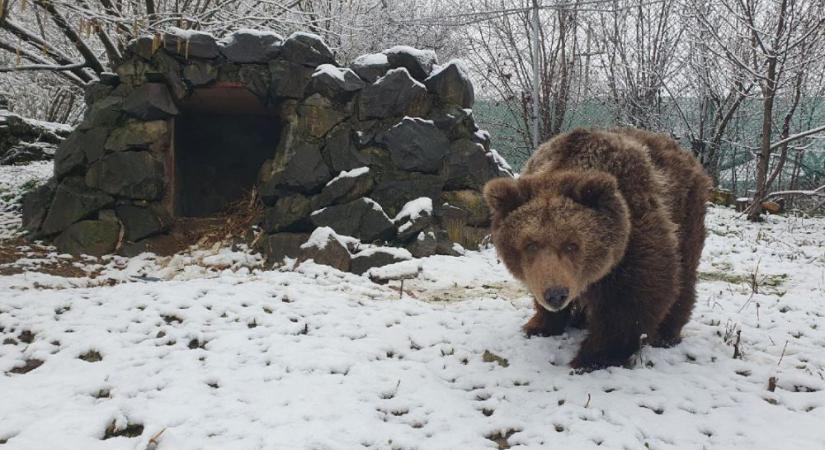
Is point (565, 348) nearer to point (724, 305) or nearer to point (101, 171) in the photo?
point (724, 305)

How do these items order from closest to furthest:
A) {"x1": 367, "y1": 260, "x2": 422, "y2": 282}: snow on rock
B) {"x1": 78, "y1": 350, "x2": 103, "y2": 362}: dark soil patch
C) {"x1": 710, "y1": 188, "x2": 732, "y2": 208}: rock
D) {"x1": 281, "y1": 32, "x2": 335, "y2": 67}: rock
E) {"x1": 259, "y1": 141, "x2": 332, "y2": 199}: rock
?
1. {"x1": 78, "y1": 350, "x2": 103, "y2": 362}: dark soil patch
2. {"x1": 367, "y1": 260, "x2": 422, "y2": 282}: snow on rock
3. {"x1": 259, "y1": 141, "x2": 332, "y2": 199}: rock
4. {"x1": 281, "y1": 32, "x2": 335, "y2": 67}: rock
5. {"x1": 710, "y1": 188, "x2": 732, "y2": 208}: rock

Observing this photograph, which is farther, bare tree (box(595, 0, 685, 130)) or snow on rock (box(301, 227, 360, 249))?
bare tree (box(595, 0, 685, 130))

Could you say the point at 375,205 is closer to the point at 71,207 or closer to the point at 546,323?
the point at 546,323

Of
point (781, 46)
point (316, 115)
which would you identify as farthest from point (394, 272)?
point (781, 46)

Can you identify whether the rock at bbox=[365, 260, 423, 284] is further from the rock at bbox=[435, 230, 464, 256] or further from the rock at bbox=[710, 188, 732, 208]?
the rock at bbox=[710, 188, 732, 208]

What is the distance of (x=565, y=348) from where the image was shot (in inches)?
144

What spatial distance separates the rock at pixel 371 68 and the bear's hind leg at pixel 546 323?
15.7 ft

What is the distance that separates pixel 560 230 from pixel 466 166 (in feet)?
16.3

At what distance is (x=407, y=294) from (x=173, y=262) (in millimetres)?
3528

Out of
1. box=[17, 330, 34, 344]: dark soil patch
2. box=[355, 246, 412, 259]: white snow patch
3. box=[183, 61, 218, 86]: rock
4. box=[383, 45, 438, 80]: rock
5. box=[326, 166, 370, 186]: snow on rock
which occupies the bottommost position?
box=[17, 330, 34, 344]: dark soil patch

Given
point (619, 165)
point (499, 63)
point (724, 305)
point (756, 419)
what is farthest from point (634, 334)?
point (499, 63)

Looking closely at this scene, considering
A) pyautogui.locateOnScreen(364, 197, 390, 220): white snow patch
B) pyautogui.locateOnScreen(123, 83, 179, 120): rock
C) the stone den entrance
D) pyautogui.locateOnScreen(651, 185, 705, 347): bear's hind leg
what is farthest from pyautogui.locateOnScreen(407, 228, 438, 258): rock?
pyautogui.locateOnScreen(123, 83, 179, 120): rock

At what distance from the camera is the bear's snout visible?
2740 millimetres

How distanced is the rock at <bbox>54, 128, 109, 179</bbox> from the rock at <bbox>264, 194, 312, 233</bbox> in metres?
2.60
